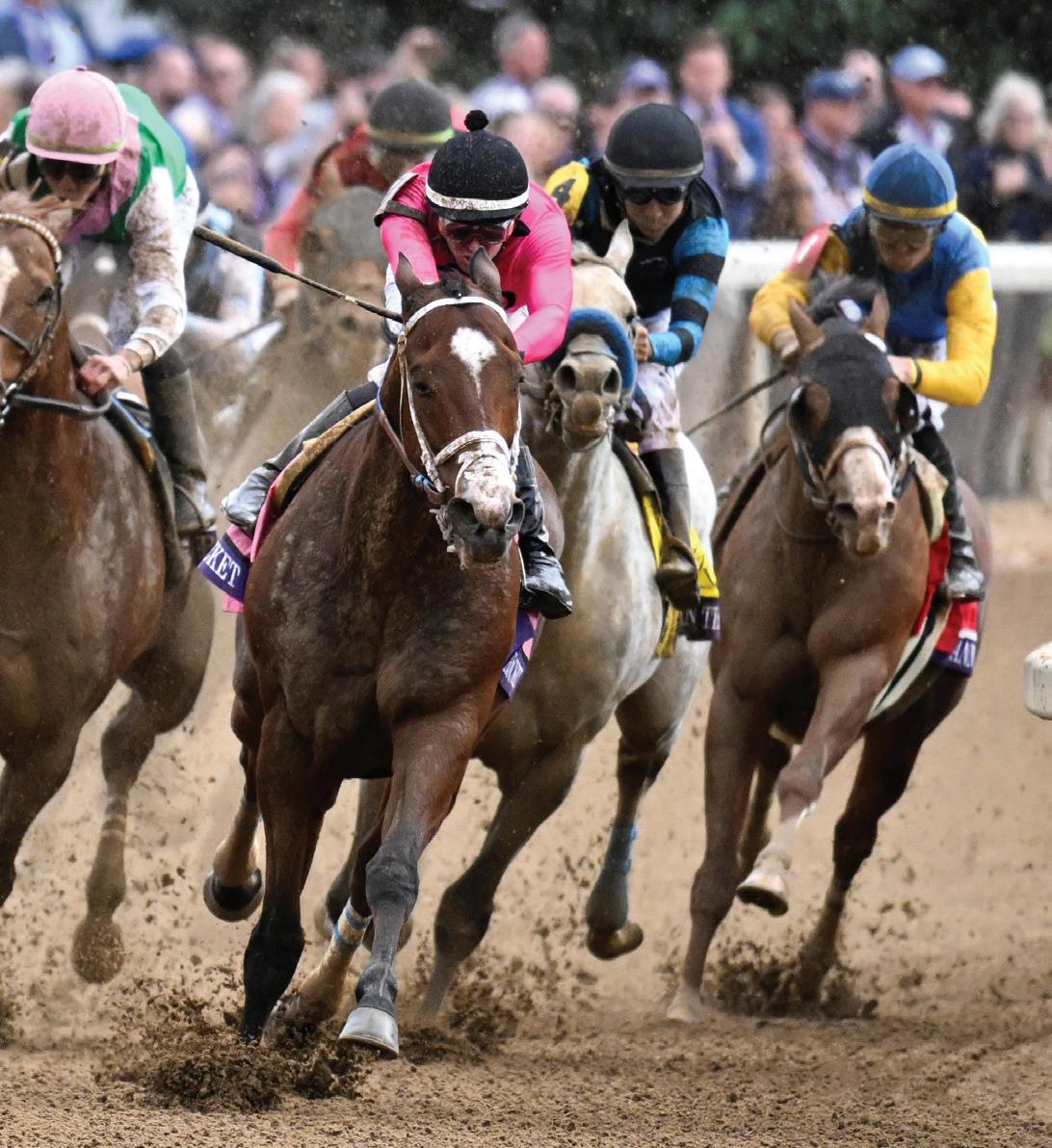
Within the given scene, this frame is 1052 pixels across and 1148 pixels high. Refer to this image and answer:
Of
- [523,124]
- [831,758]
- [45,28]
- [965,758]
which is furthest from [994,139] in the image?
[831,758]

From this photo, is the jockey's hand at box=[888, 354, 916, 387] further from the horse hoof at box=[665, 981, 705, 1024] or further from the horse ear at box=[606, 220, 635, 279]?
the horse hoof at box=[665, 981, 705, 1024]

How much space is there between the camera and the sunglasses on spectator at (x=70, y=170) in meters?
6.29

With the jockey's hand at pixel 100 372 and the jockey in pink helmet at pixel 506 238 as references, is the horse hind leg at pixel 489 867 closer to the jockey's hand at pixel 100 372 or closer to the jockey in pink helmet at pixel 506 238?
the jockey in pink helmet at pixel 506 238

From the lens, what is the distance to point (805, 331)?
23.8 ft

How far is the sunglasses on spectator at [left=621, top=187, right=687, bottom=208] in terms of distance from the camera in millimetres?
6961

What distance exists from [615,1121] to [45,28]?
6.81m

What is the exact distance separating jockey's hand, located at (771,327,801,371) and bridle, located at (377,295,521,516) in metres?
2.13

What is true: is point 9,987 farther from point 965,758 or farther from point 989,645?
point 989,645

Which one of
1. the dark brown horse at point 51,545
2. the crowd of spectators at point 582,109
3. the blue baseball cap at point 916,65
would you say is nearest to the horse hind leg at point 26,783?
the dark brown horse at point 51,545

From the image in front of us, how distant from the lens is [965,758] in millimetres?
10078

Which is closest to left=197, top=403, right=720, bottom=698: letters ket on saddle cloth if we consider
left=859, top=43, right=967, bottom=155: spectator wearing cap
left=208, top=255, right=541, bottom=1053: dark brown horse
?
left=208, top=255, right=541, bottom=1053: dark brown horse

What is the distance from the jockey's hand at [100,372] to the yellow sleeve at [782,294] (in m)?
2.11

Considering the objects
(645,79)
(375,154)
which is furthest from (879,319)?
(645,79)

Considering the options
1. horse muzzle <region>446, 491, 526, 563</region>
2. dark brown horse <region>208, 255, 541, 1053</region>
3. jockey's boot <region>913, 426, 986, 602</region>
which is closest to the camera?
horse muzzle <region>446, 491, 526, 563</region>
